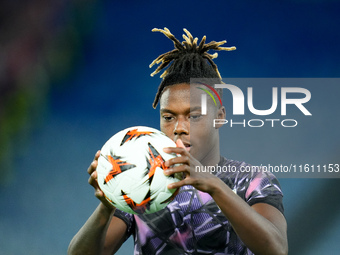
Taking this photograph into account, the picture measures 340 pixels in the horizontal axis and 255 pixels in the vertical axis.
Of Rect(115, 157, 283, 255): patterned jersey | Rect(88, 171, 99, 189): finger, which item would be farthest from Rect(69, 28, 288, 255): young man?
Rect(88, 171, 99, 189): finger

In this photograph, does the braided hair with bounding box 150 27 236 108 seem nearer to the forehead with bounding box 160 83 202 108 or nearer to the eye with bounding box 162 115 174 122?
the forehead with bounding box 160 83 202 108

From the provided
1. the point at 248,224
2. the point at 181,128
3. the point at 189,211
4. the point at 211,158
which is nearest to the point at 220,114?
the point at 211,158

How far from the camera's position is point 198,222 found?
2254 mm

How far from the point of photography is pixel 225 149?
8.85 ft

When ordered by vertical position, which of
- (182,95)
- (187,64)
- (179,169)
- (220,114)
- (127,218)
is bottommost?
(127,218)

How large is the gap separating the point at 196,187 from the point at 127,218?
31.0 inches

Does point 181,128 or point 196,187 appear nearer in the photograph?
point 196,187

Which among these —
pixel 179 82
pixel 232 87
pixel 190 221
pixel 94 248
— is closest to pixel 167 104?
pixel 179 82

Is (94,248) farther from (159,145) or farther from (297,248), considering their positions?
(297,248)

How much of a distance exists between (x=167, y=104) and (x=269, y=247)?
88 centimetres

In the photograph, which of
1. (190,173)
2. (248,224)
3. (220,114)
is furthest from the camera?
(220,114)

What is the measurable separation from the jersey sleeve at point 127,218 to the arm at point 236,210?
68 cm

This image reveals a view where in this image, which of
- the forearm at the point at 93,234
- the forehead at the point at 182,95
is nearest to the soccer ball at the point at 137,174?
the forearm at the point at 93,234

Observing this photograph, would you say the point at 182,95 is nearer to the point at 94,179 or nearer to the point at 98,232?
the point at 94,179
